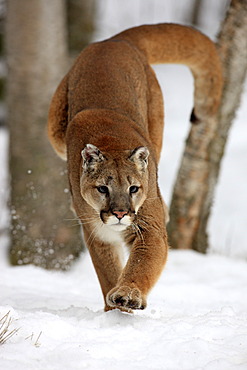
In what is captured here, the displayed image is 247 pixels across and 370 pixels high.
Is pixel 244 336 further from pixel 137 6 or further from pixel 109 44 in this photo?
pixel 137 6

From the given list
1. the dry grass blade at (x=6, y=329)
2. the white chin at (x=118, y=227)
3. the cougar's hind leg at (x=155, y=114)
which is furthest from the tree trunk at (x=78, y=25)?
the dry grass blade at (x=6, y=329)

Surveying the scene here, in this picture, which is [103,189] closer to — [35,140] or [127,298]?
[127,298]

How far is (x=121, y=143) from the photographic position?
4.46 metres

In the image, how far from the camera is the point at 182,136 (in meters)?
12.6

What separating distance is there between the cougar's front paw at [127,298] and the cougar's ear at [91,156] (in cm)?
81

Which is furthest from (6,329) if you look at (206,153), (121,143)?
(206,153)

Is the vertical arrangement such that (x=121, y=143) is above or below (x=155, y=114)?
above

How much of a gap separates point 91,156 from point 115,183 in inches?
9.9

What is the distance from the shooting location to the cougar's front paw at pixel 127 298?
3.84 m

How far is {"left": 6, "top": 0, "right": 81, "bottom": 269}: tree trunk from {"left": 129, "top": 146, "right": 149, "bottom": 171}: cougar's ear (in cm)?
328

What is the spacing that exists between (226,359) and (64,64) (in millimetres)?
4916

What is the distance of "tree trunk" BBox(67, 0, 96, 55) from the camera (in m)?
10.2

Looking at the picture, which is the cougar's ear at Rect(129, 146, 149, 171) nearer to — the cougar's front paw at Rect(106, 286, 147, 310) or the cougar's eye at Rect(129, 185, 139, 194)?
the cougar's eye at Rect(129, 185, 139, 194)

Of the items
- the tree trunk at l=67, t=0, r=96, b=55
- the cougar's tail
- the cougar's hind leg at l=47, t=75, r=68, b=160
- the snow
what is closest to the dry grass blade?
the snow
